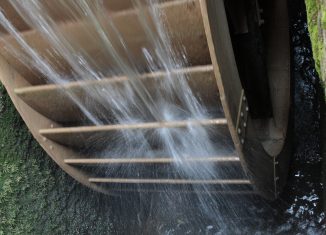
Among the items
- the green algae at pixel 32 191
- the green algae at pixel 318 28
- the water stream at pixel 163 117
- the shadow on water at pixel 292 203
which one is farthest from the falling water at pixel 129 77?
the shadow on water at pixel 292 203

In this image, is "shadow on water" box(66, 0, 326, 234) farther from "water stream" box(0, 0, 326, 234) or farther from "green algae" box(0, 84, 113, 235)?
"green algae" box(0, 84, 113, 235)

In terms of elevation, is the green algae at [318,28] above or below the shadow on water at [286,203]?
above

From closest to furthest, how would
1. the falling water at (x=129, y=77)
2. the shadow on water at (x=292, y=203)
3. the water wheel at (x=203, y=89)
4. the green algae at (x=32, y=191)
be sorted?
the water wheel at (x=203, y=89) → the falling water at (x=129, y=77) → the green algae at (x=32, y=191) → the shadow on water at (x=292, y=203)

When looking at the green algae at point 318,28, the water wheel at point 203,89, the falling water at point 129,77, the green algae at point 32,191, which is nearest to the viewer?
the green algae at point 318,28

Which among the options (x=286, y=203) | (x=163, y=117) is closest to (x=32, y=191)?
(x=163, y=117)

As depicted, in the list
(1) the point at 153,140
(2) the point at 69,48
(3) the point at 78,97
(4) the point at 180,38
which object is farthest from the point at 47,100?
(4) the point at 180,38

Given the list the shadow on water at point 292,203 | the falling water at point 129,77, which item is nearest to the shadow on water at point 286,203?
the shadow on water at point 292,203

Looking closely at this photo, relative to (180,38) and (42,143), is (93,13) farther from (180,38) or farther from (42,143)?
(42,143)

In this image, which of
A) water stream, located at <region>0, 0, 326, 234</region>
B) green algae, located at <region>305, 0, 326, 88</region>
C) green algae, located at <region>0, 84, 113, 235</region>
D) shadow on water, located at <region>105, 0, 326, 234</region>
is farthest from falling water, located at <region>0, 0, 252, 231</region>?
shadow on water, located at <region>105, 0, 326, 234</region>

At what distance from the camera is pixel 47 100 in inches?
127

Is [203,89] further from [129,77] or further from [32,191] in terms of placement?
[32,191]

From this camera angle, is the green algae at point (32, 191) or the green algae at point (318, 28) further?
the green algae at point (32, 191)

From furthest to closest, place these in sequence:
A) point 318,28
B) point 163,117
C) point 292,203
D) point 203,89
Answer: point 292,203, point 163,117, point 203,89, point 318,28

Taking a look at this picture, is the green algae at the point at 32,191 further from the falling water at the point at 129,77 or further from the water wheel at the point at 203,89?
the falling water at the point at 129,77
